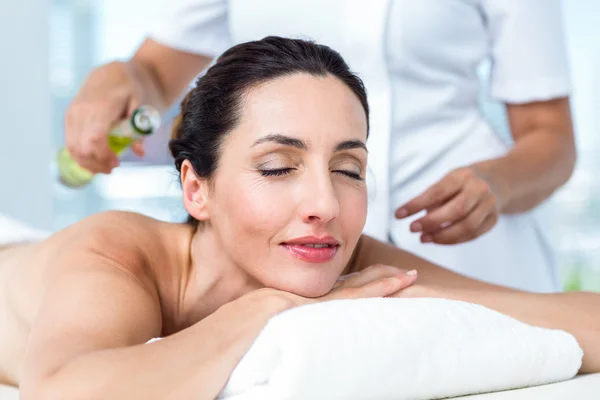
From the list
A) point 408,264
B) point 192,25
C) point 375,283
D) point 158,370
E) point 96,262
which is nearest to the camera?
point 158,370

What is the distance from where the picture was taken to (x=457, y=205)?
183 cm

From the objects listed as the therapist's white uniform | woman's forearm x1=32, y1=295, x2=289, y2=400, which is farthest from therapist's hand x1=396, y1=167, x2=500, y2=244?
woman's forearm x1=32, y1=295, x2=289, y2=400

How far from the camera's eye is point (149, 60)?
244cm

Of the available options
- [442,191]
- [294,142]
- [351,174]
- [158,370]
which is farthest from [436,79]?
[158,370]

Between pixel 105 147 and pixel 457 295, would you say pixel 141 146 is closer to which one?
pixel 105 147

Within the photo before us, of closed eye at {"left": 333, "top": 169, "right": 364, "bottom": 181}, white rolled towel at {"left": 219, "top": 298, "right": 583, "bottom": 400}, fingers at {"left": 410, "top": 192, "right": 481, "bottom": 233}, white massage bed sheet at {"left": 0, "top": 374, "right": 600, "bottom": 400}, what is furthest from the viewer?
fingers at {"left": 410, "top": 192, "right": 481, "bottom": 233}

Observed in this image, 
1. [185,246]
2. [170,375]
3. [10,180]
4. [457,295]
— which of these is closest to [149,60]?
[185,246]

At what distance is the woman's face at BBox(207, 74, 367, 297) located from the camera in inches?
57.3

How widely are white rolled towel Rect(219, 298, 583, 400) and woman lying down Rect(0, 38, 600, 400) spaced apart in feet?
0.28

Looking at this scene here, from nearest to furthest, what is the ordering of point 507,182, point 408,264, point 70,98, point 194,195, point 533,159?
point 194,195, point 408,264, point 507,182, point 533,159, point 70,98

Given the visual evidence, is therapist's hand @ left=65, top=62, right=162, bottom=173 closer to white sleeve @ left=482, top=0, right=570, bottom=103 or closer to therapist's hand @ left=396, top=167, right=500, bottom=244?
therapist's hand @ left=396, top=167, right=500, bottom=244

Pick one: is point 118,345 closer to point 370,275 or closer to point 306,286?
point 306,286

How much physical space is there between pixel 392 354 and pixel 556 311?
52 cm

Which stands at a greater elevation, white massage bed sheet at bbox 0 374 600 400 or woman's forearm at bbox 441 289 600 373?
woman's forearm at bbox 441 289 600 373
